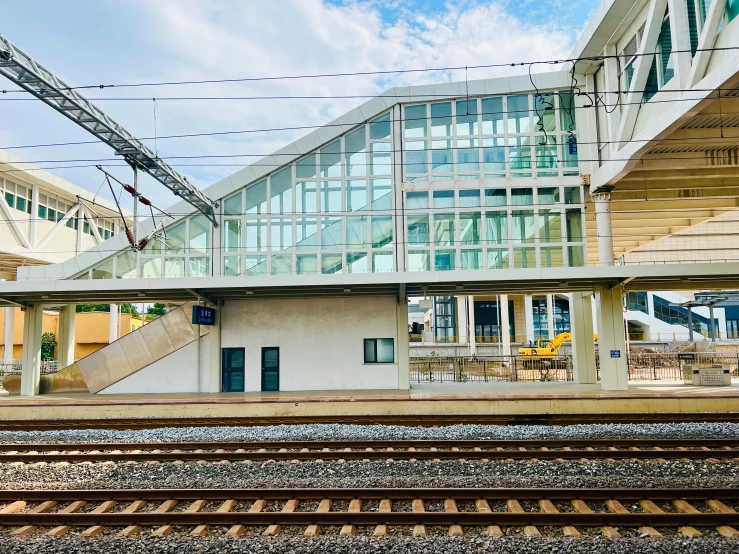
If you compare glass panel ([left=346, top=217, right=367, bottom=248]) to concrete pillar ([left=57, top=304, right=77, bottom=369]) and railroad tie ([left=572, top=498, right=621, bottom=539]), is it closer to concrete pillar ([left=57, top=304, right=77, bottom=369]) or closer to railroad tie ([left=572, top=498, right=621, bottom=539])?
concrete pillar ([left=57, top=304, right=77, bottom=369])

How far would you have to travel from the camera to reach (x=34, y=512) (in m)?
7.56

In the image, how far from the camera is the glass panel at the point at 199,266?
20672 mm

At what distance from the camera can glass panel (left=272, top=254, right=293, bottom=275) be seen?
810 inches

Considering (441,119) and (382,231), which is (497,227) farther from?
(441,119)

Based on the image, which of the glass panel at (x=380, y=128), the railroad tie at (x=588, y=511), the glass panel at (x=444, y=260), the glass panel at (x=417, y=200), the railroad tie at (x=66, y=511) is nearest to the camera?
the railroad tie at (x=588, y=511)

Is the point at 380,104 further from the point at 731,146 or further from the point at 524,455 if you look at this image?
the point at 524,455

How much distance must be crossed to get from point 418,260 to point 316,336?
4.54 meters

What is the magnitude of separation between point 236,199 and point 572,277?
476 inches

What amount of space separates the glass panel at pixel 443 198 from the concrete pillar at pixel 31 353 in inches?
603

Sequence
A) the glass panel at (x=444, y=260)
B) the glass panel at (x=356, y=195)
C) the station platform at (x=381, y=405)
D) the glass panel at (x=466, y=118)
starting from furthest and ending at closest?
the glass panel at (x=466, y=118) < the glass panel at (x=356, y=195) < the glass panel at (x=444, y=260) < the station platform at (x=381, y=405)

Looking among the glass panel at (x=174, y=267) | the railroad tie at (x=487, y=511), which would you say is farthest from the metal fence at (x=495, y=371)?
the railroad tie at (x=487, y=511)

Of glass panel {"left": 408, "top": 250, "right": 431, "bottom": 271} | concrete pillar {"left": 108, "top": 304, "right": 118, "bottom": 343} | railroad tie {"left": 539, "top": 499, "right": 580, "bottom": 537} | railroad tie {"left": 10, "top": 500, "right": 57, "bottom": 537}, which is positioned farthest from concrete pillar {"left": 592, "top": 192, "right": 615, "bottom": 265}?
concrete pillar {"left": 108, "top": 304, "right": 118, "bottom": 343}

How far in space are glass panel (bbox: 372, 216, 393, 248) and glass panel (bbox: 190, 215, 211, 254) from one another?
20.0 ft

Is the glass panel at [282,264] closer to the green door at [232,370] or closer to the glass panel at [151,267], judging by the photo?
the green door at [232,370]
